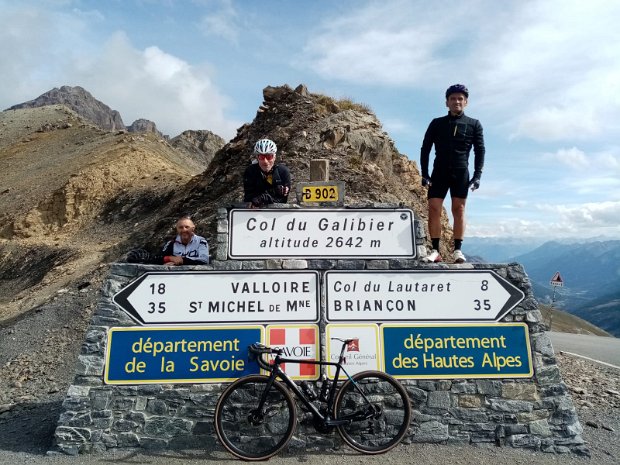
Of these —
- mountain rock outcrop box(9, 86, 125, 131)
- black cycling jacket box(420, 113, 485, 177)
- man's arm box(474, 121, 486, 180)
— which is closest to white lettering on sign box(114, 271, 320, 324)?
black cycling jacket box(420, 113, 485, 177)

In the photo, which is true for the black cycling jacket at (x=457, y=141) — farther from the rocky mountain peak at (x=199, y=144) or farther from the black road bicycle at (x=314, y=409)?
the rocky mountain peak at (x=199, y=144)

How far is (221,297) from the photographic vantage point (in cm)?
520

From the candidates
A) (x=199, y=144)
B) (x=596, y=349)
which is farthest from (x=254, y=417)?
(x=199, y=144)

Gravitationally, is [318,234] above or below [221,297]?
above

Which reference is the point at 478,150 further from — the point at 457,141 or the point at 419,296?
the point at 419,296

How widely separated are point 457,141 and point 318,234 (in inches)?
101

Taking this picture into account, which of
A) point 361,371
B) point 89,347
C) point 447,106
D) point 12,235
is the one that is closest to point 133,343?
point 89,347

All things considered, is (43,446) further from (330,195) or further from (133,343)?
(330,195)

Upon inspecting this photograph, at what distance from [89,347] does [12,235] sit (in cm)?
2310

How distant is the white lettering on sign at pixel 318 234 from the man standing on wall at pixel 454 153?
0.81 metres

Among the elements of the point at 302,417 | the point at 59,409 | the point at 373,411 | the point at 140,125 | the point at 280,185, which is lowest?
the point at 59,409

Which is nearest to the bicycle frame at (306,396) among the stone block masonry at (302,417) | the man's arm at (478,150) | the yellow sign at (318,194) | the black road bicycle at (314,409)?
the black road bicycle at (314,409)

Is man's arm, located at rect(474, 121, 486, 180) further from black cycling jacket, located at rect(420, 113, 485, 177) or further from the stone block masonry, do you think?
the stone block masonry

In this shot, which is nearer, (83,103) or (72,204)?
(72,204)
